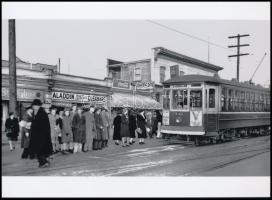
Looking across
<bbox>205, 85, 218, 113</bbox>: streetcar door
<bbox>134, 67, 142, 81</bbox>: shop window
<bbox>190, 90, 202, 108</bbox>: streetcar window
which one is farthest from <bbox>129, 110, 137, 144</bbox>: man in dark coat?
<bbox>134, 67, 142, 81</bbox>: shop window

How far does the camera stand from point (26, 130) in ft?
28.8

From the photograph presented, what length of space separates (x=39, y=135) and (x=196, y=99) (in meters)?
7.42

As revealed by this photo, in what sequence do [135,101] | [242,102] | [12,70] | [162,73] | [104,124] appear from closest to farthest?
[12,70]
[104,124]
[242,102]
[135,101]
[162,73]

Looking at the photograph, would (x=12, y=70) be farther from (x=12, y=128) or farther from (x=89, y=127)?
(x=89, y=127)

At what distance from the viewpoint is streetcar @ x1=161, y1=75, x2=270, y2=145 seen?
14180mm

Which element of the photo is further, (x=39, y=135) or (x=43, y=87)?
(x=43, y=87)

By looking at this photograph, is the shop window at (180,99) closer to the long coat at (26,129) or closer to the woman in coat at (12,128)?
the long coat at (26,129)

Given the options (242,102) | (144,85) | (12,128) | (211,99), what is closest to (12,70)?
(12,128)

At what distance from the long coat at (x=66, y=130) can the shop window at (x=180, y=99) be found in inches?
200

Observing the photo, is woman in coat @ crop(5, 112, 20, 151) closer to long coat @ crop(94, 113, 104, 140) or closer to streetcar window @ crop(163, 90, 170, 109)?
long coat @ crop(94, 113, 104, 140)

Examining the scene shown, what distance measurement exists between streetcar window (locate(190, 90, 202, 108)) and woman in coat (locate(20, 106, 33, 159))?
7.37m

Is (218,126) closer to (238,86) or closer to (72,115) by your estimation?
(238,86)

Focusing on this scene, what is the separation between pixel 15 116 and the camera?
886cm

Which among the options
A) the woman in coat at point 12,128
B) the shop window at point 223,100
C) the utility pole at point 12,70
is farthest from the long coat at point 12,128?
the shop window at point 223,100
